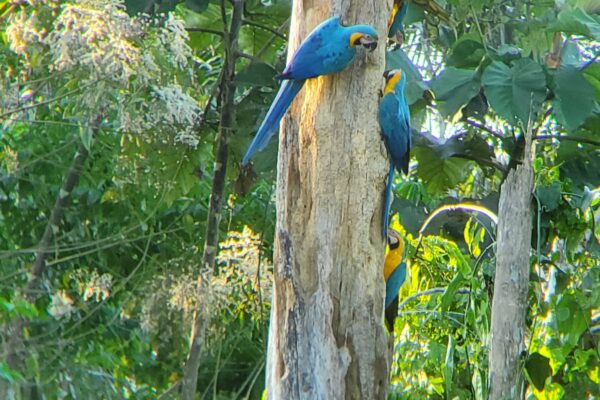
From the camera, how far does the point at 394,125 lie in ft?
6.56

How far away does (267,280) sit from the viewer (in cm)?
299

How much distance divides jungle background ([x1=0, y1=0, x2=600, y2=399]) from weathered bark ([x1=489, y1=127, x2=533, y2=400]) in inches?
2.7

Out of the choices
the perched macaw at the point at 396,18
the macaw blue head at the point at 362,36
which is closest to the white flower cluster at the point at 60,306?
the perched macaw at the point at 396,18

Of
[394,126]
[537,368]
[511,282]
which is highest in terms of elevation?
[394,126]

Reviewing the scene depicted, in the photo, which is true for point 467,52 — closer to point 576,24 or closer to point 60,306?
point 576,24

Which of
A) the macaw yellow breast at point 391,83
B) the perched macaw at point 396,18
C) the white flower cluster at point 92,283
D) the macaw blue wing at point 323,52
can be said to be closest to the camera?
the macaw blue wing at point 323,52

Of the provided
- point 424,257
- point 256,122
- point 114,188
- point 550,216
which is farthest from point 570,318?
point 114,188

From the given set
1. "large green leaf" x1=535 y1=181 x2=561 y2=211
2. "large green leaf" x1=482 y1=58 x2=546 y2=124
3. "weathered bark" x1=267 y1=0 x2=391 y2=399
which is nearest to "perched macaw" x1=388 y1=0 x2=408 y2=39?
"weathered bark" x1=267 y1=0 x2=391 y2=399

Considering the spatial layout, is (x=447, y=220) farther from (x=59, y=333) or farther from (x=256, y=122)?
(x=59, y=333)

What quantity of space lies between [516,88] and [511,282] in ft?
1.89

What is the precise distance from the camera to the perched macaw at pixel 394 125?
2.00 metres

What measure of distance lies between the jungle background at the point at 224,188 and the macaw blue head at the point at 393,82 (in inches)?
24.6

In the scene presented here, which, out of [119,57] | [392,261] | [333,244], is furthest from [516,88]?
[119,57]

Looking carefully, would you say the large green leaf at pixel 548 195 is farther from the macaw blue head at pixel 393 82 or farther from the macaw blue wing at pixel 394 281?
the macaw blue head at pixel 393 82
